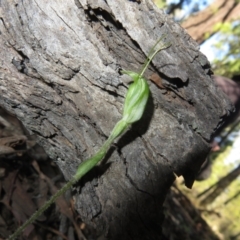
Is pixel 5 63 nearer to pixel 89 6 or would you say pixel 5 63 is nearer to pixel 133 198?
pixel 89 6

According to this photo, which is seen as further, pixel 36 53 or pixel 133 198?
pixel 133 198

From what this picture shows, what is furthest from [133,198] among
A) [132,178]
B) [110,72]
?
[110,72]

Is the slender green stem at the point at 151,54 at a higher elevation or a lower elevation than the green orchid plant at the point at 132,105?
higher

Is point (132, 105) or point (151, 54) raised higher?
point (151, 54)

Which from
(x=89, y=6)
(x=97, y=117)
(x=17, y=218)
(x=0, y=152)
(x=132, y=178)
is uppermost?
(x=89, y=6)

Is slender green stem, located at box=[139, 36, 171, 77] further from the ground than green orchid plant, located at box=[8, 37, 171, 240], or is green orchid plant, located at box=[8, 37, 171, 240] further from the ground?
slender green stem, located at box=[139, 36, 171, 77]

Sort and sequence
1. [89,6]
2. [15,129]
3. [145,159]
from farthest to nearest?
[15,129] → [145,159] → [89,6]

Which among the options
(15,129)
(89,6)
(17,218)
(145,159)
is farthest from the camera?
(15,129)

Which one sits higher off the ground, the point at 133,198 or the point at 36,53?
the point at 36,53
